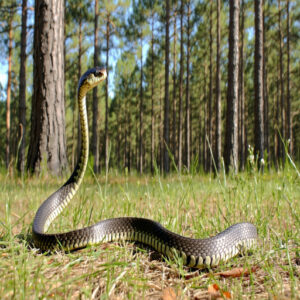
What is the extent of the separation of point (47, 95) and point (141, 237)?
5.03m

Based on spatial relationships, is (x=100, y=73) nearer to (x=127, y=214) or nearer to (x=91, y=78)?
(x=91, y=78)

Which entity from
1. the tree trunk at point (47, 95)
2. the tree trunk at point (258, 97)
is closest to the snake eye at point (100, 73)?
the tree trunk at point (47, 95)

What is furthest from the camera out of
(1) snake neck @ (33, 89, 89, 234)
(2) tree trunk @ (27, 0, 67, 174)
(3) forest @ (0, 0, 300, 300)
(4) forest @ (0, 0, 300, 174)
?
(4) forest @ (0, 0, 300, 174)

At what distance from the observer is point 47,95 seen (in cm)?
646

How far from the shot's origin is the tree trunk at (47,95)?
641 cm

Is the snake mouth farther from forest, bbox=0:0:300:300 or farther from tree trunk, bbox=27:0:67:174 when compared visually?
→ tree trunk, bbox=27:0:67:174

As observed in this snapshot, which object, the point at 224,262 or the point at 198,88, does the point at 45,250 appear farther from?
the point at 198,88

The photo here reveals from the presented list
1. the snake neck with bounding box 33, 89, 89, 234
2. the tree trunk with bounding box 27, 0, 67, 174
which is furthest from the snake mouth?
the tree trunk with bounding box 27, 0, 67, 174

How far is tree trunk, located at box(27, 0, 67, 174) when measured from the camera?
6406 mm

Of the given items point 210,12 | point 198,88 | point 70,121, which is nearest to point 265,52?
point 210,12

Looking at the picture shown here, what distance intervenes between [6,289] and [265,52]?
2762cm

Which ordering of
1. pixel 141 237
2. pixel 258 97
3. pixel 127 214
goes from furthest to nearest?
pixel 258 97
pixel 127 214
pixel 141 237

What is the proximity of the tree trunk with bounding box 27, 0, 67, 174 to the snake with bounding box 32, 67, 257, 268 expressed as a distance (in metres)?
3.93

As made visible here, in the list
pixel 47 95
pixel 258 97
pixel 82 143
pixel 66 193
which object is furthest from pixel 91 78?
pixel 258 97
